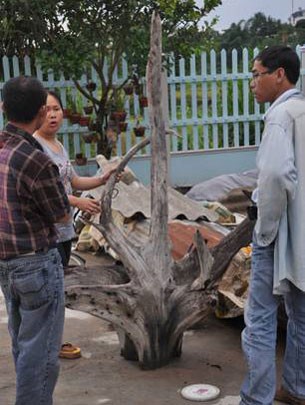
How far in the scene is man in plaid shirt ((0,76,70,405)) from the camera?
2.61m

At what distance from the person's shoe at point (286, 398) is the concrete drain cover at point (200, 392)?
297 millimetres

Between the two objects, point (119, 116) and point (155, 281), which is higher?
point (119, 116)

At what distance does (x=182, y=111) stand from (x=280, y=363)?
573 cm

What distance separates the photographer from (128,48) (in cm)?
822

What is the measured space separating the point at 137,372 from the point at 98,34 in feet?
17.6

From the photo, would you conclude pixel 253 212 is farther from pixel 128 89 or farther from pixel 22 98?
pixel 128 89

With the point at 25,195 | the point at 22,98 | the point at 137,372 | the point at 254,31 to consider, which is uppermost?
the point at 254,31

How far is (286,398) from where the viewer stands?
3.30 metres

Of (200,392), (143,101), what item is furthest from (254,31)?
(200,392)

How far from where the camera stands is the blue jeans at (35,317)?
2.67 metres

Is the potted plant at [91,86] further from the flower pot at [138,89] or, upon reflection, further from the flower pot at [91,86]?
the flower pot at [138,89]

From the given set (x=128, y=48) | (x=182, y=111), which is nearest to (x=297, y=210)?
(x=128, y=48)

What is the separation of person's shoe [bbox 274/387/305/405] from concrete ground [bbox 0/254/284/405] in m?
0.21

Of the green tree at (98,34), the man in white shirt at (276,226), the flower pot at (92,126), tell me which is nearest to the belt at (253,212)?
the man in white shirt at (276,226)
